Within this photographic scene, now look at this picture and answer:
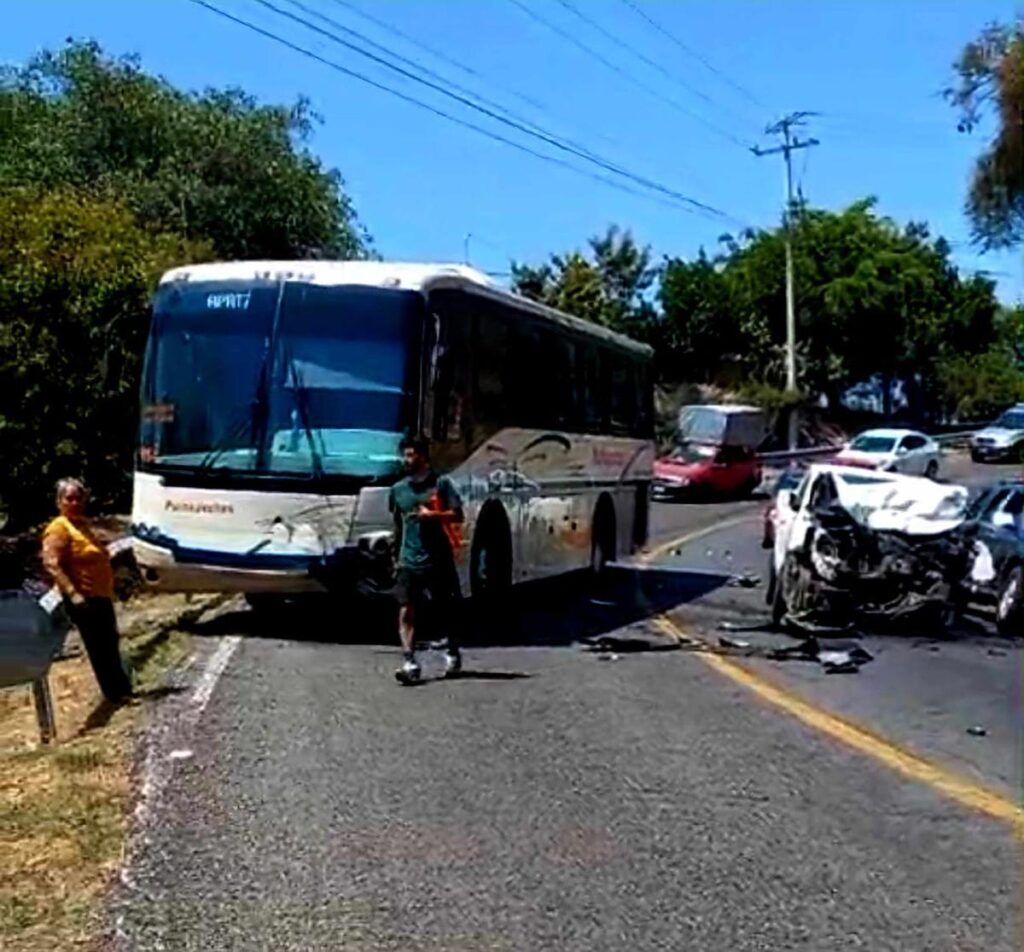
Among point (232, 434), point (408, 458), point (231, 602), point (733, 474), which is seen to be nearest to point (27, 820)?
point (408, 458)

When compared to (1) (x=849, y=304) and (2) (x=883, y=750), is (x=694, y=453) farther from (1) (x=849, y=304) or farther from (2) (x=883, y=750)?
(2) (x=883, y=750)

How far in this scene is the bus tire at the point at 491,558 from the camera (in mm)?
17156

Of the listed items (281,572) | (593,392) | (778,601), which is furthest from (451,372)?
(593,392)

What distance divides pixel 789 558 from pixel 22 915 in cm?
1198

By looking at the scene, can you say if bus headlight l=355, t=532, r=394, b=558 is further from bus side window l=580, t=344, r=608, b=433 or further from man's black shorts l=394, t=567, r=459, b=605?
bus side window l=580, t=344, r=608, b=433

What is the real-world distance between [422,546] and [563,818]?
5.06 m

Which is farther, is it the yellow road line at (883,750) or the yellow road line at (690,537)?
the yellow road line at (690,537)

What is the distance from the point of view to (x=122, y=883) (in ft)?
23.2

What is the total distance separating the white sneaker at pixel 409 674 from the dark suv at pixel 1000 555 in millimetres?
7352

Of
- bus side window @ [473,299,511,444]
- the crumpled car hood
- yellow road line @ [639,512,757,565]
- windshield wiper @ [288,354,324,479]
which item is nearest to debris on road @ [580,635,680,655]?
bus side window @ [473,299,511,444]

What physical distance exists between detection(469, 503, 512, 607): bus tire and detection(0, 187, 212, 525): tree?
9842 mm

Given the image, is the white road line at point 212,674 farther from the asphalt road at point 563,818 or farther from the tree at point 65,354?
the tree at point 65,354

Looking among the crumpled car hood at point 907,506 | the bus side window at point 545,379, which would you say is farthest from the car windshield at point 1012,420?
the crumpled car hood at point 907,506

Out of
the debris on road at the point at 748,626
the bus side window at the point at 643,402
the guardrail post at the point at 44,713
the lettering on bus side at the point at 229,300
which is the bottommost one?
the debris on road at the point at 748,626
